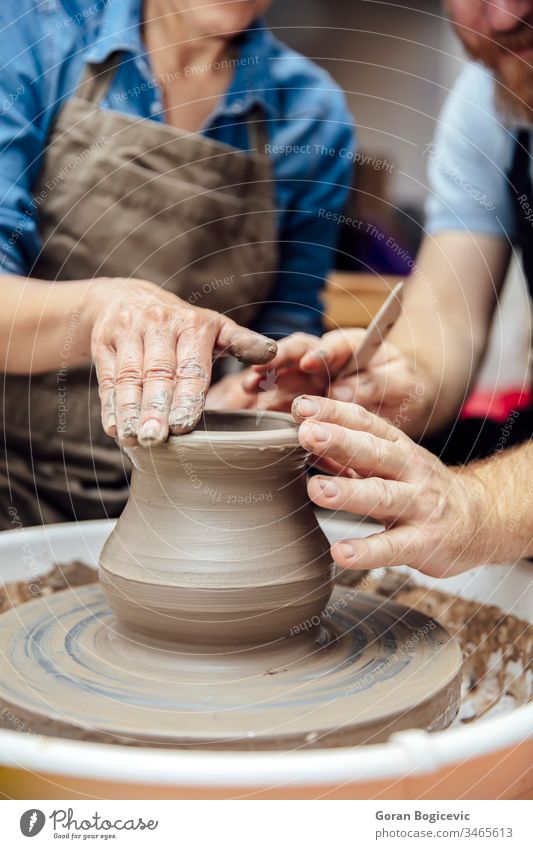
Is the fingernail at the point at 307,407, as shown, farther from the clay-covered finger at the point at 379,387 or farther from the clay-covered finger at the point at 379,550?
the clay-covered finger at the point at 379,387

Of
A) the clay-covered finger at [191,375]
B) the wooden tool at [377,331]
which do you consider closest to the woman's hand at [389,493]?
the clay-covered finger at [191,375]

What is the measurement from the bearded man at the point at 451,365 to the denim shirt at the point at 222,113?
243 mm

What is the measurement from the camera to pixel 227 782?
74cm

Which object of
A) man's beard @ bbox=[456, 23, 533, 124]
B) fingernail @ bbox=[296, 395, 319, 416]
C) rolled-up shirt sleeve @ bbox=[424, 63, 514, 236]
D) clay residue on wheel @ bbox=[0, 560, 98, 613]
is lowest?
clay residue on wheel @ bbox=[0, 560, 98, 613]

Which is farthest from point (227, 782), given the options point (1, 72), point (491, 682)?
point (1, 72)

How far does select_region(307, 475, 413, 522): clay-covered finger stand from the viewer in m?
0.92

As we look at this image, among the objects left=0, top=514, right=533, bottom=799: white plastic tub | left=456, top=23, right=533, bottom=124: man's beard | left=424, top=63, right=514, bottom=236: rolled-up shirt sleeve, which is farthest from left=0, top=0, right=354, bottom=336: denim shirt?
left=0, top=514, right=533, bottom=799: white plastic tub

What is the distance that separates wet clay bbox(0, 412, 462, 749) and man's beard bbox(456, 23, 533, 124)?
964mm

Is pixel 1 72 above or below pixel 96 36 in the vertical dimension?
below

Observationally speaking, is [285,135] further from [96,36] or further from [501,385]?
[501,385]

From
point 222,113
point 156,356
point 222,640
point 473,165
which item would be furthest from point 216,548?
point 473,165

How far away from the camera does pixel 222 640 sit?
3.16 ft

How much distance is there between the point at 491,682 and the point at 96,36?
1.32 metres

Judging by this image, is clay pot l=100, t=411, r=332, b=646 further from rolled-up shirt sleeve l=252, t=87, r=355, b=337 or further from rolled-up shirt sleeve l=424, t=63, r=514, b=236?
rolled-up shirt sleeve l=424, t=63, r=514, b=236
